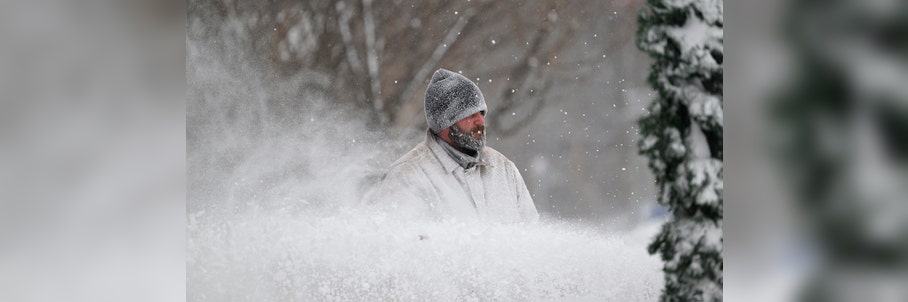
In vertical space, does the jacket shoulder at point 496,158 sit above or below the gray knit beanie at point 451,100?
below

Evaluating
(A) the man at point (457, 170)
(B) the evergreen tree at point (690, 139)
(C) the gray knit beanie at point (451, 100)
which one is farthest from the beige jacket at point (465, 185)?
(B) the evergreen tree at point (690, 139)

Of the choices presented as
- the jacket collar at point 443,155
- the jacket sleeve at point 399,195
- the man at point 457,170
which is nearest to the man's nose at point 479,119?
the man at point 457,170

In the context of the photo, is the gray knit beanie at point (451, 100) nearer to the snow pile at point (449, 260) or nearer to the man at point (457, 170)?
the man at point (457, 170)

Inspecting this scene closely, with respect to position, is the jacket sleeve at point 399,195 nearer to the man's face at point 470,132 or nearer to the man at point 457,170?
the man at point 457,170

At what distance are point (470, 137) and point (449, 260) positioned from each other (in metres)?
0.44

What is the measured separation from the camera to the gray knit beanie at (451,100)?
2941mm

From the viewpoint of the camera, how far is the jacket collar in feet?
9.69

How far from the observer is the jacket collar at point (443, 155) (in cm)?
295

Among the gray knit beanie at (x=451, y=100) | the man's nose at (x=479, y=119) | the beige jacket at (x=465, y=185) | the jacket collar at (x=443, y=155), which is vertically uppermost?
the gray knit beanie at (x=451, y=100)

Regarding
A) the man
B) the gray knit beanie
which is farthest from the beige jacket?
the gray knit beanie

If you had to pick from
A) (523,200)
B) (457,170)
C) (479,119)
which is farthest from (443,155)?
(523,200)

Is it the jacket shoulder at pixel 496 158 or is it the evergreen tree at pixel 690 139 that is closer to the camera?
the evergreen tree at pixel 690 139

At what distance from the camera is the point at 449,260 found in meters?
2.95

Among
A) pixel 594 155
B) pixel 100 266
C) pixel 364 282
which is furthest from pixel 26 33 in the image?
pixel 594 155
